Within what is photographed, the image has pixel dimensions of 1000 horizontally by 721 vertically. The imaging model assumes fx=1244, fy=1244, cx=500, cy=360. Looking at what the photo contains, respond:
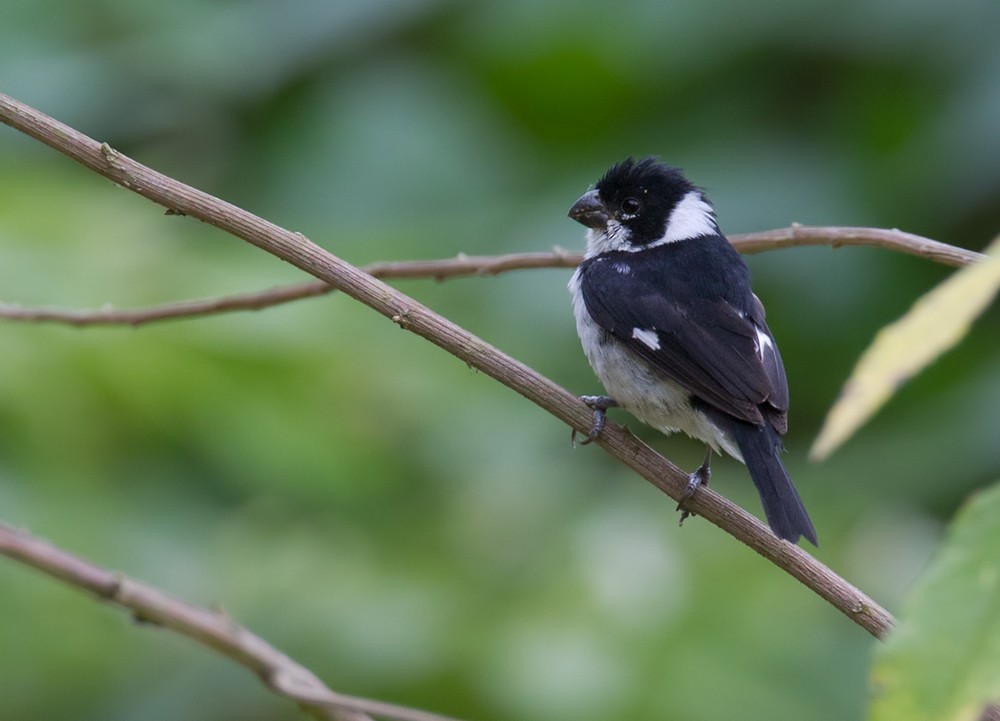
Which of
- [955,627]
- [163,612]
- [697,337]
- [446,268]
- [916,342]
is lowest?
[163,612]

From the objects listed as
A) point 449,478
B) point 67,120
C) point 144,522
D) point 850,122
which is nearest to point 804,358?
point 850,122

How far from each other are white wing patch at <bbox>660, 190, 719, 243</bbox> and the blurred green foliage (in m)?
0.88

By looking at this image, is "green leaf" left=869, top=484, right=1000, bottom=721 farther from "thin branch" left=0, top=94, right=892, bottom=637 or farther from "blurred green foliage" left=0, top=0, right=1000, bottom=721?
"blurred green foliage" left=0, top=0, right=1000, bottom=721

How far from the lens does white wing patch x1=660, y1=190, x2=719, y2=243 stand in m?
2.86

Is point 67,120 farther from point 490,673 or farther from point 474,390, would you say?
Answer: point 490,673

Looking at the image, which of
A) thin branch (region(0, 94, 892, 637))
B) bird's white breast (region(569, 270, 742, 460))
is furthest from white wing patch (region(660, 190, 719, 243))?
thin branch (region(0, 94, 892, 637))

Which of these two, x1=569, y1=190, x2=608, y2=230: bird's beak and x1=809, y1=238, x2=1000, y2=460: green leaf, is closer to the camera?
x1=809, y1=238, x2=1000, y2=460: green leaf

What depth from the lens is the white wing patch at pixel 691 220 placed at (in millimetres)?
2857

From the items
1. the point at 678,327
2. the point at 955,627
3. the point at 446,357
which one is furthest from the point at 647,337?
the point at 955,627

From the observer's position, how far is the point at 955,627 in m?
0.61

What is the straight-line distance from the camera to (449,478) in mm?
3711

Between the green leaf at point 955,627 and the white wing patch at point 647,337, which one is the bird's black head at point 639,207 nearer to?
the white wing patch at point 647,337

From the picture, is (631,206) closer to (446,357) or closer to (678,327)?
(678,327)

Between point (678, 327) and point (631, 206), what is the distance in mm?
558
